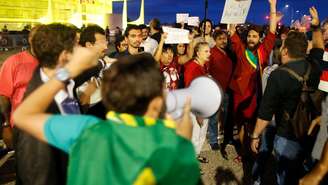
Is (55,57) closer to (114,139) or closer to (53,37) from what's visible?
(53,37)

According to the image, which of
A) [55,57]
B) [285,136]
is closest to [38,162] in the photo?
[55,57]

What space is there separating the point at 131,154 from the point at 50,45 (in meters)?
1.15

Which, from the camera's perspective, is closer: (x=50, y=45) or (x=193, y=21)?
(x=50, y=45)

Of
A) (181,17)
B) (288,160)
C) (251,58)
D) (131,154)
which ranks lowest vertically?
(288,160)

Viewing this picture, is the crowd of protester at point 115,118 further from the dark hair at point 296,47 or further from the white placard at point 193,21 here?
the white placard at point 193,21

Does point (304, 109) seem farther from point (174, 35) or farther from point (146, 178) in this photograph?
point (174, 35)

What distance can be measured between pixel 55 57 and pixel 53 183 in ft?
2.54

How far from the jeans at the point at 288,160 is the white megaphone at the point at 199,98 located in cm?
185

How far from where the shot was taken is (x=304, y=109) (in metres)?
3.59

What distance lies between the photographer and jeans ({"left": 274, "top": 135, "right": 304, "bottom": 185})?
12.0 ft

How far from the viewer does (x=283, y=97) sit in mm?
3746

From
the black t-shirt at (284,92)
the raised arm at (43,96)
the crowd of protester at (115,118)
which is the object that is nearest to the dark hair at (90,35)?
the crowd of protester at (115,118)

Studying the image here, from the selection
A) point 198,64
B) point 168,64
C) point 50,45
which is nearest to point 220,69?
point 168,64

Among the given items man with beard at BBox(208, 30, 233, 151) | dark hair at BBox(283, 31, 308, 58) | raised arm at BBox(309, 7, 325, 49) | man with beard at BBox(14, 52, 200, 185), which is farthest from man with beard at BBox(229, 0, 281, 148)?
man with beard at BBox(14, 52, 200, 185)
